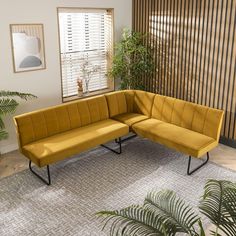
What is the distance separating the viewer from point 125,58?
5293 mm

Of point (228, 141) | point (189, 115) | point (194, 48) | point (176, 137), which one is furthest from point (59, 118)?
point (228, 141)

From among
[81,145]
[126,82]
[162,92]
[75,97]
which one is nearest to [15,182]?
[81,145]

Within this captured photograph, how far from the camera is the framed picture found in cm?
414

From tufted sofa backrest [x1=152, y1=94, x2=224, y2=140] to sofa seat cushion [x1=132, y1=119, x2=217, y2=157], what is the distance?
0.09 m

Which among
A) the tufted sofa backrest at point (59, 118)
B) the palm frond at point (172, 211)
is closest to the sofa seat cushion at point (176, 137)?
the tufted sofa backrest at point (59, 118)

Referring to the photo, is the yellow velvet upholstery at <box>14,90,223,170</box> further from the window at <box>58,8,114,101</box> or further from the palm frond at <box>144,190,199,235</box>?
the palm frond at <box>144,190,199,235</box>

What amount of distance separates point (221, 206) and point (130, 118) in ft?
9.69

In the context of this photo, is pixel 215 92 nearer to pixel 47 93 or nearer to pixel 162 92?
pixel 162 92

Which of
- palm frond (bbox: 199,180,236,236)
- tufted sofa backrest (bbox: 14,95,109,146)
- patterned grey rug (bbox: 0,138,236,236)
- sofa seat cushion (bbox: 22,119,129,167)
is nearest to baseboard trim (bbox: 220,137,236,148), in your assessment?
patterned grey rug (bbox: 0,138,236,236)

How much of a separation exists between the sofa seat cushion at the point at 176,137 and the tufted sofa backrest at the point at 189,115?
9 centimetres

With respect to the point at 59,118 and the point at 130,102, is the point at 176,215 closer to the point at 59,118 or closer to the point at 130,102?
the point at 59,118

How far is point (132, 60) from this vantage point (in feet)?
17.6

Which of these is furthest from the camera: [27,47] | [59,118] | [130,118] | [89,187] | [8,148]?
[130,118]

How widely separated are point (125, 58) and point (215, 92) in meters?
1.65
